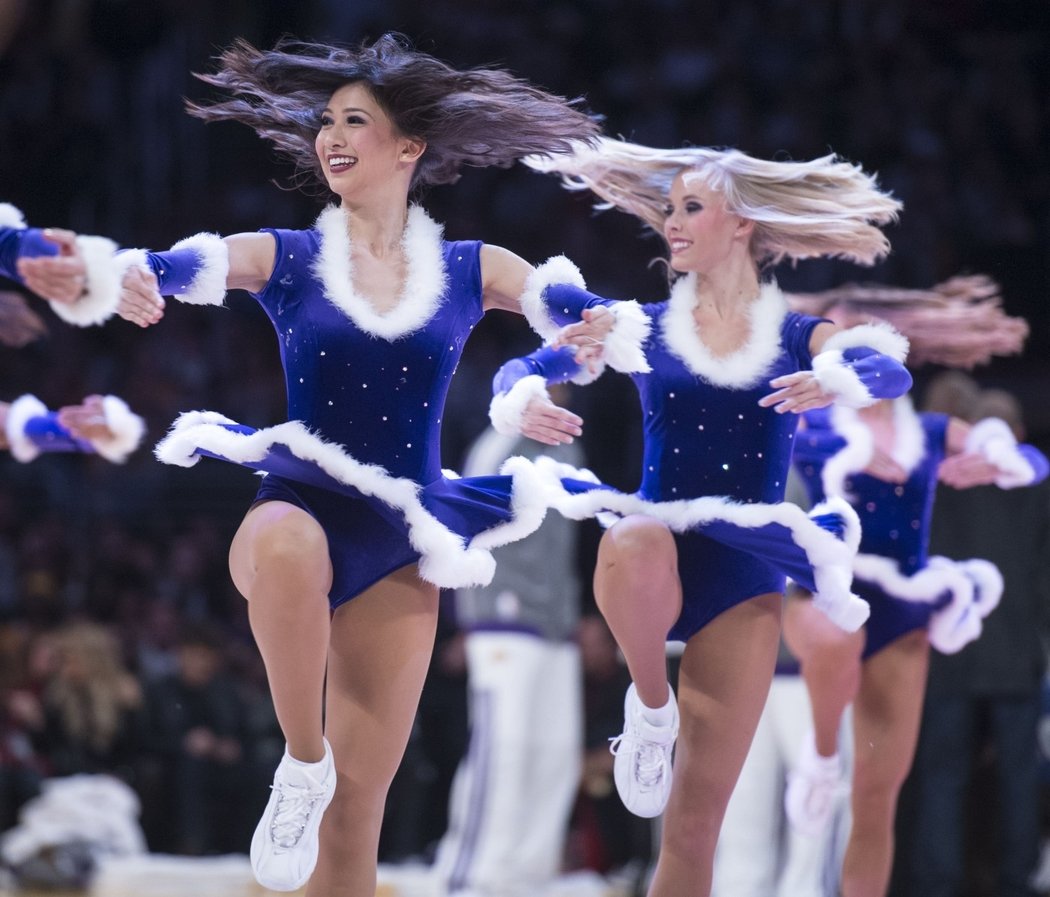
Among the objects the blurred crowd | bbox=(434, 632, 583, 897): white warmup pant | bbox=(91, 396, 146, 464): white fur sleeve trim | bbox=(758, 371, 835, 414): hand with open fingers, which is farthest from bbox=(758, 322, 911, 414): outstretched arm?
the blurred crowd

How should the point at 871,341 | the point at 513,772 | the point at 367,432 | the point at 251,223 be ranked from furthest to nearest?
the point at 251,223 < the point at 513,772 < the point at 871,341 < the point at 367,432

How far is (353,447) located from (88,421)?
2.97 feet

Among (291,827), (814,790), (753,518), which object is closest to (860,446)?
(814,790)

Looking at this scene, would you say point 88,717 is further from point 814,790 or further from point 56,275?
point 56,275

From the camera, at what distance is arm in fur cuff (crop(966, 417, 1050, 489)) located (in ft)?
16.3

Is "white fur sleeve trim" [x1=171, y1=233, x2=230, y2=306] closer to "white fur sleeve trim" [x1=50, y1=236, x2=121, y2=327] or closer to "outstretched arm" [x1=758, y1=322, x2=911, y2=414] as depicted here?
"white fur sleeve trim" [x1=50, y1=236, x2=121, y2=327]

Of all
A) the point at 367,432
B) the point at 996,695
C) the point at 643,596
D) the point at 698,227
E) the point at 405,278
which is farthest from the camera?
the point at 996,695

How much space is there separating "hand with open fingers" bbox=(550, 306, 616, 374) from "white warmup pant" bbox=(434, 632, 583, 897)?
252 centimetres

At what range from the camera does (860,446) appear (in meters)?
4.83

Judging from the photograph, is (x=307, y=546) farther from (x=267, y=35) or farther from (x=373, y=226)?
(x=267, y=35)

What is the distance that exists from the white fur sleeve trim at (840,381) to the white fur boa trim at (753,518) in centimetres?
31

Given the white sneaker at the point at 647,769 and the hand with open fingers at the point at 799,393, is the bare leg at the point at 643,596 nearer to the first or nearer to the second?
the white sneaker at the point at 647,769

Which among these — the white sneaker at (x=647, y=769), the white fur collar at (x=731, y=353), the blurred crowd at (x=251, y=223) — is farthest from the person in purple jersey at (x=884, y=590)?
the blurred crowd at (x=251, y=223)

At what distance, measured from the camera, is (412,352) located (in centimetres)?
348
